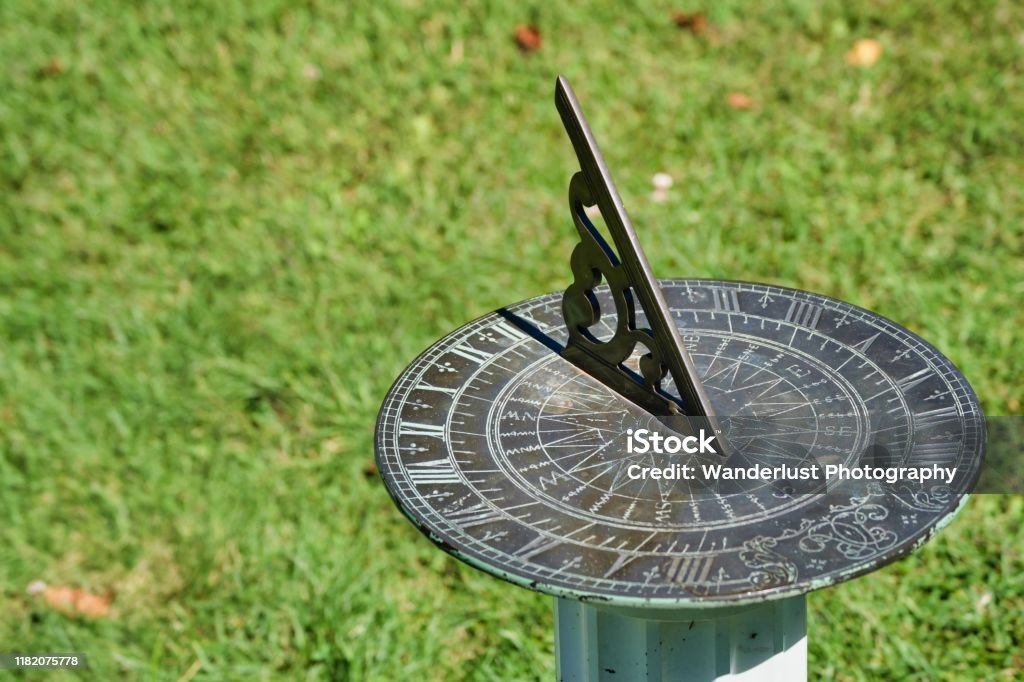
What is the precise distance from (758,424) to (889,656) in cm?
123

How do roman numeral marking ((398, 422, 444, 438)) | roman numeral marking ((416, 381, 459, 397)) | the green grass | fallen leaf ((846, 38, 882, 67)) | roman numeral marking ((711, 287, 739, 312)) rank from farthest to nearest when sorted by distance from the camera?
fallen leaf ((846, 38, 882, 67))
the green grass
roman numeral marking ((711, 287, 739, 312))
roman numeral marking ((416, 381, 459, 397))
roman numeral marking ((398, 422, 444, 438))

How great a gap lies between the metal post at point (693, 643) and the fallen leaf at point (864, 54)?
132 inches

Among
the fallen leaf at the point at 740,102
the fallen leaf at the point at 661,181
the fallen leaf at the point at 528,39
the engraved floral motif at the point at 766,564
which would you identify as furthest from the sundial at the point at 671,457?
the fallen leaf at the point at 528,39

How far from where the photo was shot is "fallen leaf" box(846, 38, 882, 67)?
16.6 feet

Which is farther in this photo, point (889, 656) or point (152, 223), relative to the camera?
point (152, 223)

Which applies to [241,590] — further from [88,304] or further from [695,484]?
[695,484]

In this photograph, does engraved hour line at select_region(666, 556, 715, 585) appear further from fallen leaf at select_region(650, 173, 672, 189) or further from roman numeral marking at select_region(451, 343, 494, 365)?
fallen leaf at select_region(650, 173, 672, 189)

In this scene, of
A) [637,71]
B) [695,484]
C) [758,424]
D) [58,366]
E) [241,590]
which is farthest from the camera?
[637,71]

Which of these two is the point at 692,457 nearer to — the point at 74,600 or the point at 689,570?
the point at 689,570

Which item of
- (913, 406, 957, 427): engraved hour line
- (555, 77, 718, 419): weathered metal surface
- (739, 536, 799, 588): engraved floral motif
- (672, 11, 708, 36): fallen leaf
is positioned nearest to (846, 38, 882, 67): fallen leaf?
(672, 11, 708, 36): fallen leaf

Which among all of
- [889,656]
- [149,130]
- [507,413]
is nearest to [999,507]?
[889,656]

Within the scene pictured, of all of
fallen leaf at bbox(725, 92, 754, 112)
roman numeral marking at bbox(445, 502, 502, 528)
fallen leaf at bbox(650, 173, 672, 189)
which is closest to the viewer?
roman numeral marking at bbox(445, 502, 502, 528)

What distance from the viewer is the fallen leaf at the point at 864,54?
5.07 metres

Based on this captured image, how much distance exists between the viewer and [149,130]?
486 cm
